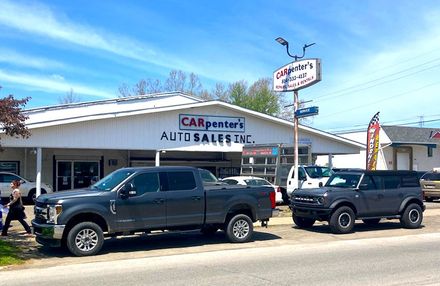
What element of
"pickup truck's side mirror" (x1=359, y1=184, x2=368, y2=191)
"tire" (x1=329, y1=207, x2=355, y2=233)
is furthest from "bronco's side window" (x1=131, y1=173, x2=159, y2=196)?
"pickup truck's side mirror" (x1=359, y1=184, x2=368, y2=191)

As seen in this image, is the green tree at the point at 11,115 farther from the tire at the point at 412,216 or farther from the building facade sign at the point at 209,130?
the building facade sign at the point at 209,130

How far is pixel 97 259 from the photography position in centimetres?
1104

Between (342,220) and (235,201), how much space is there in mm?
3702

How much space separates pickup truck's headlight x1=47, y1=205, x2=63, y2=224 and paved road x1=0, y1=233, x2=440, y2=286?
125 cm

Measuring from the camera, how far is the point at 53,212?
11.1 metres

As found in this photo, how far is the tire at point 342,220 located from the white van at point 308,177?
7.02 metres

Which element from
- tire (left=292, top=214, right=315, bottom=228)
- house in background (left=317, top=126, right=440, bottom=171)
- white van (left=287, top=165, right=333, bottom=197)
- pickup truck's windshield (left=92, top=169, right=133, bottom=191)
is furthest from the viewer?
house in background (left=317, top=126, right=440, bottom=171)

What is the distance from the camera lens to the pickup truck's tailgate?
42.1 ft

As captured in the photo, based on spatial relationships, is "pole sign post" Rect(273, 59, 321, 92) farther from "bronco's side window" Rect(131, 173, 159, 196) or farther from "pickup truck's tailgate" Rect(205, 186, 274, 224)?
"bronco's side window" Rect(131, 173, 159, 196)

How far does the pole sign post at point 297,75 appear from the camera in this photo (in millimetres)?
21188

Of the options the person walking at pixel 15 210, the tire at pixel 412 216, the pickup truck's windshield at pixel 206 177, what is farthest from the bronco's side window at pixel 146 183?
the tire at pixel 412 216

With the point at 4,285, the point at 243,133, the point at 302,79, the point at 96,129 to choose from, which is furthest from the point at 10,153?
the point at 4,285

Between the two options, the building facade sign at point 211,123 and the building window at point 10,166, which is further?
the building window at point 10,166

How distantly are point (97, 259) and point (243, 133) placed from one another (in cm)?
1798
